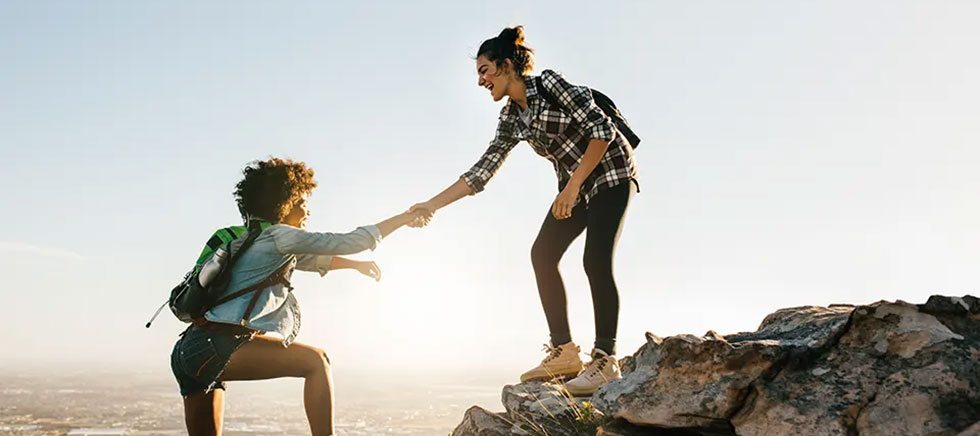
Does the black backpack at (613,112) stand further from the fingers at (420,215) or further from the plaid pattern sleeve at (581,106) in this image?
the fingers at (420,215)

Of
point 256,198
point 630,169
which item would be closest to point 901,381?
point 630,169

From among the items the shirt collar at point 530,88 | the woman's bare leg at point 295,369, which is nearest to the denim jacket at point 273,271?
the woman's bare leg at point 295,369

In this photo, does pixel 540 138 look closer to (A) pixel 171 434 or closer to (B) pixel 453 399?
(A) pixel 171 434

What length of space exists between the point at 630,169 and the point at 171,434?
136138mm

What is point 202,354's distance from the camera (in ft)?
17.5

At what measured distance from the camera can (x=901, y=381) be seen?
3.60 m

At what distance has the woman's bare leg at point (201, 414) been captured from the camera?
554 centimetres

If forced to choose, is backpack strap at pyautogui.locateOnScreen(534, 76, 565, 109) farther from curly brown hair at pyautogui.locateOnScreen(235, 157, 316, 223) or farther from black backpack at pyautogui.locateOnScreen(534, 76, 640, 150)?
curly brown hair at pyautogui.locateOnScreen(235, 157, 316, 223)

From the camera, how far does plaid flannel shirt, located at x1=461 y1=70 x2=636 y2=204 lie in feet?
19.8

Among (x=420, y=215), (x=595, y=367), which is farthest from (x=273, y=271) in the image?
(x=595, y=367)

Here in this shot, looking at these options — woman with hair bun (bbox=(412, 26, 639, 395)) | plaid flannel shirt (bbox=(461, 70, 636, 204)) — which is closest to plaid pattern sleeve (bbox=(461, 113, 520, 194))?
woman with hair bun (bbox=(412, 26, 639, 395))

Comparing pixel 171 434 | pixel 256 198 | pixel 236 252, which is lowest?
pixel 171 434

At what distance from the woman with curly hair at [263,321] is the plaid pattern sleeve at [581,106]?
2046 millimetres

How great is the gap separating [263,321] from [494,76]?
2954mm
